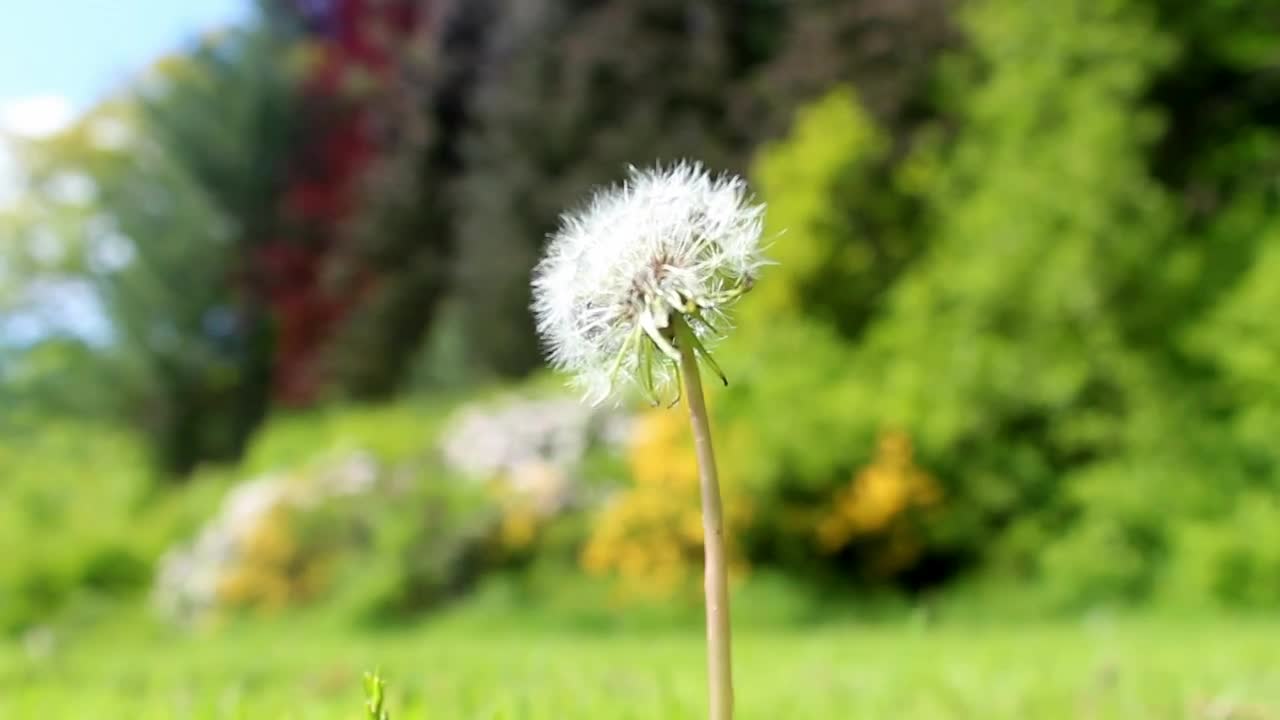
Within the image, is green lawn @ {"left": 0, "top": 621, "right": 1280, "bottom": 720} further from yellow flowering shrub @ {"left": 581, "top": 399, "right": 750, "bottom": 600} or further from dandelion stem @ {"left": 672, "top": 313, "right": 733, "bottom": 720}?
yellow flowering shrub @ {"left": 581, "top": 399, "right": 750, "bottom": 600}

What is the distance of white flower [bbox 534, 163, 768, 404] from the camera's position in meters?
0.84

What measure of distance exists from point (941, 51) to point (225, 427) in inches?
361

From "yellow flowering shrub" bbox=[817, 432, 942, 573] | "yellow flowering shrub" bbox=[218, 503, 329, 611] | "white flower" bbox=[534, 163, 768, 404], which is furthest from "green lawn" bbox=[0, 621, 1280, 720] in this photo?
"yellow flowering shrub" bbox=[218, 503, 329, 611]

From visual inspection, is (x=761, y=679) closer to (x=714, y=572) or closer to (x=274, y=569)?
(x=714, y=572)

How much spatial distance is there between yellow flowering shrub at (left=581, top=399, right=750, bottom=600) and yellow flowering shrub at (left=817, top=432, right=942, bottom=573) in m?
0.58

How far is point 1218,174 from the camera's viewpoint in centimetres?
809

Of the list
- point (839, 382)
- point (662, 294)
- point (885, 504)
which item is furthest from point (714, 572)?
point (839, 382)

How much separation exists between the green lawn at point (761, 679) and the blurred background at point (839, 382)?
71.1 inches

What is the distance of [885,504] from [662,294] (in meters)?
6.09

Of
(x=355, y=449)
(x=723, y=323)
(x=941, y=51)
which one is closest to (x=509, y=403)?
(x=355, y=449)

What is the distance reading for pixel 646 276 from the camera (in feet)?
2.83

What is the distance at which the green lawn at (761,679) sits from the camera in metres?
2.07

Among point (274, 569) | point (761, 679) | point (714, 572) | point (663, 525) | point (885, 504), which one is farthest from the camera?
point (274, 569)

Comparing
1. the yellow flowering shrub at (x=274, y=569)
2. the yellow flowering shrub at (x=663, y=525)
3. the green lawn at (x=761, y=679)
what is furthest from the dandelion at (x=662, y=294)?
the yellow flowering shrub at (x=274, y=569)
